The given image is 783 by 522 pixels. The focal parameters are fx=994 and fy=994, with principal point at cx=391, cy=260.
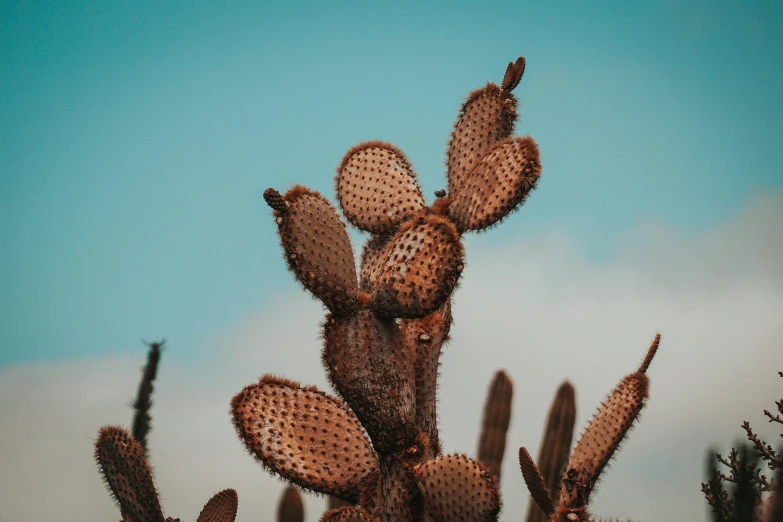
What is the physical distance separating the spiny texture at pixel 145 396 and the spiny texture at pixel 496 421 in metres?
3.45

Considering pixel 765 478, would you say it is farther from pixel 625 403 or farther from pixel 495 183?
pixel 495 183

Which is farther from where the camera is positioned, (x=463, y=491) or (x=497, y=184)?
(x=497, y=184)

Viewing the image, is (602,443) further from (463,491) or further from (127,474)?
(127,474)

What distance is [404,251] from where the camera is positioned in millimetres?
4426

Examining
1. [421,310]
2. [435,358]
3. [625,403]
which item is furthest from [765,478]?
[421,310]

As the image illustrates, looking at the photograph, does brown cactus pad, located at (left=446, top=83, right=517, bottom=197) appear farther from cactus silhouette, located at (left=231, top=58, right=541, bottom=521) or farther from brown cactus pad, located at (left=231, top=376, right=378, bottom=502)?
brown cactus pad, located at (left=231, top=376, right=378, bottom=502)

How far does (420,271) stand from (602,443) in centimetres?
138

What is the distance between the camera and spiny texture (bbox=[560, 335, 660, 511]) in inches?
193

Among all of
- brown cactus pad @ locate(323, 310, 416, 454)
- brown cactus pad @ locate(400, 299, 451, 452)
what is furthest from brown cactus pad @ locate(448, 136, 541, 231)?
brown cactus pad @ locate(323, 310, 416, 454)

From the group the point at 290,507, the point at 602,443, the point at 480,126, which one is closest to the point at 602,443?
the point at 602,443

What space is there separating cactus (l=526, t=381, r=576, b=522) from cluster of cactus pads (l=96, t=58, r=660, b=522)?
473 centimetres

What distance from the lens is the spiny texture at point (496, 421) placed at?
992cm

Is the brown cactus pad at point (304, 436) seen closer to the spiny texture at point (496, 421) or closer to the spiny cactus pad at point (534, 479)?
the spiny cactus pad at point (534, 479)

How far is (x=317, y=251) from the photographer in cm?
439
